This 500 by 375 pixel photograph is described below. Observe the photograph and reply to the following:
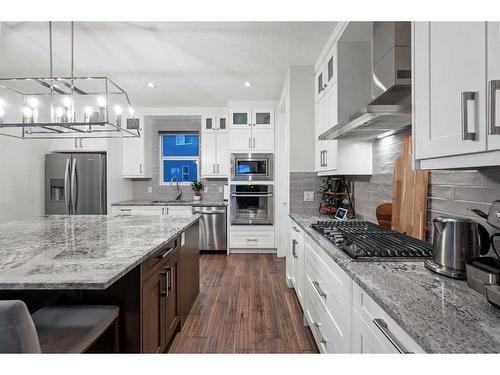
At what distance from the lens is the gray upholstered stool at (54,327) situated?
860 millimetres

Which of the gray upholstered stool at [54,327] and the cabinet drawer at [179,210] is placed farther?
the cabinet drawer at [179,210]

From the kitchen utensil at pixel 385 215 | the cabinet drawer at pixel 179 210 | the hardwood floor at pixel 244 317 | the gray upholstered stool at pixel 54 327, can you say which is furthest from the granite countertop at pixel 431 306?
the cabinet drawer at pixel 179 210

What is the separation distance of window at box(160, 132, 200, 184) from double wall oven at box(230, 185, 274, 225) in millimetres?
1209

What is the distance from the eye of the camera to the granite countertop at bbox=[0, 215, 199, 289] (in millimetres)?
1162

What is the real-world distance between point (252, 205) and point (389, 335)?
4094mm

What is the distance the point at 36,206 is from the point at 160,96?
248cm

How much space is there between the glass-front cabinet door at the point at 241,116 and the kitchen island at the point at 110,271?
→ 2.87 m

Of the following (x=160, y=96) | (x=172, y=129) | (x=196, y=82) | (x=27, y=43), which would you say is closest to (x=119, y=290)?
(x=27, y=43)

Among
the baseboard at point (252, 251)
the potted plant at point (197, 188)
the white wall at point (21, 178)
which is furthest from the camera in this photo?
the potted plant at point (197, 188)

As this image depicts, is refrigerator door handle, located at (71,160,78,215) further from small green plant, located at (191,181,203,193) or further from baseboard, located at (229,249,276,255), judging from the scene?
baseboard, located at (229,249,276,255)

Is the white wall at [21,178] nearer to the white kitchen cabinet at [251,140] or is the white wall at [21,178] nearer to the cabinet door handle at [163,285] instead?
the white kitchen cabinet at [251,140]
